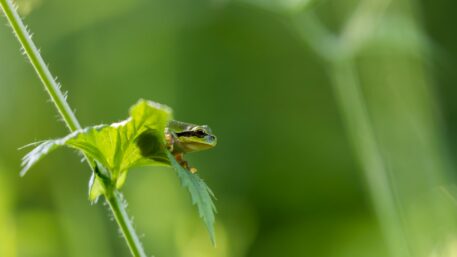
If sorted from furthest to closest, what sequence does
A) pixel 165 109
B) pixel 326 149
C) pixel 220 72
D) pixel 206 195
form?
pixel 220 72 → pixel 326 149 → pixel 206 195 → pixel 165 109

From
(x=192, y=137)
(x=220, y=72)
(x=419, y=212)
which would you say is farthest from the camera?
(x=220, y=72)

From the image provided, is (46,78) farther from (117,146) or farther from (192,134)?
(192,134)

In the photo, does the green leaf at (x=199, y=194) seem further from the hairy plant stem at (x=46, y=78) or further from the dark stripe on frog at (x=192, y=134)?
the dark stripe on frog at (x=192, y=134)

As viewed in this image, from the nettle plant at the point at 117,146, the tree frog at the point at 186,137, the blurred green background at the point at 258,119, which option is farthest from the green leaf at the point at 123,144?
the blurred green background at the point at 258,119

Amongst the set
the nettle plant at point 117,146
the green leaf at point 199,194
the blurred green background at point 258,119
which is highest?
the nettle plant at point 117,146

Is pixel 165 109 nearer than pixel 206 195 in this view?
Yes

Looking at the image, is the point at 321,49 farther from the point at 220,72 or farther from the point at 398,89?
the point at 220,72

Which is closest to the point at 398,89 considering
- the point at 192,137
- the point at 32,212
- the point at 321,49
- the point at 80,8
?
the point at 321,49
